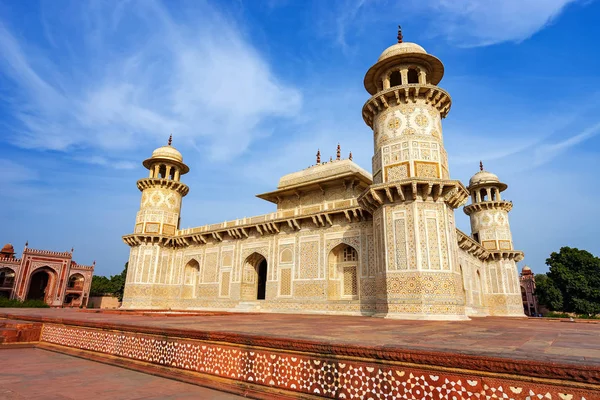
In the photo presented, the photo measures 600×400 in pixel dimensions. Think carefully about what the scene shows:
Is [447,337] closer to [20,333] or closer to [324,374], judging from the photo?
[324,374]

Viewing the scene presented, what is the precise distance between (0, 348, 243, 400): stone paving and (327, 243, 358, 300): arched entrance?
12.2 metres

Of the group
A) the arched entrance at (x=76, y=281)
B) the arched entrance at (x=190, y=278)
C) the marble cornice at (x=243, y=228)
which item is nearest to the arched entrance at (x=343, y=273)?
the marble cornice at (x=243, y=228)

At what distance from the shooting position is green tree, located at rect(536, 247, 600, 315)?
3114 centimetres

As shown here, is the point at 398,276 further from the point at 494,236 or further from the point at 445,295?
the point at 494,236

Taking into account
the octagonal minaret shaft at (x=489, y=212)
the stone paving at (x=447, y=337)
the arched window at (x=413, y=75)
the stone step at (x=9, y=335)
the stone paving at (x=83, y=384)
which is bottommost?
the stone paving at (x=83, y=384)

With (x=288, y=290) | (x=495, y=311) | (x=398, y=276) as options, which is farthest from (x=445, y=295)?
(x=495, y=311)

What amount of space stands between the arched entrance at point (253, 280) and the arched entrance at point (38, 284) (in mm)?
27362

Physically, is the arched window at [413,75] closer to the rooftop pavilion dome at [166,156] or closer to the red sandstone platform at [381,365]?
the red sandstone platform at [381,365]

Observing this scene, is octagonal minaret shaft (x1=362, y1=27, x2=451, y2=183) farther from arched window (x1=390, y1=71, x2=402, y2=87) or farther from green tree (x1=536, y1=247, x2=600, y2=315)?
green tree (x1=536, y1=247, x2=600, y2=315)

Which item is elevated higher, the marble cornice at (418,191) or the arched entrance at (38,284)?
the marble cornice at (418,191)

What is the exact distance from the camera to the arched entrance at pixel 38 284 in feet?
116

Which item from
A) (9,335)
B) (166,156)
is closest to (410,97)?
(9,335)

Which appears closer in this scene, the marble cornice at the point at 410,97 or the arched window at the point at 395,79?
the marble cornice at the point at 410,97

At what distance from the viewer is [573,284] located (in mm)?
31969
